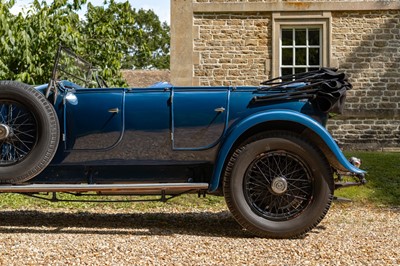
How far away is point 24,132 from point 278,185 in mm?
2252

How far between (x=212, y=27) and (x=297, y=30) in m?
1.96

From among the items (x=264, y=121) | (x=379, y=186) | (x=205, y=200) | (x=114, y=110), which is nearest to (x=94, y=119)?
(x=114, y=110)

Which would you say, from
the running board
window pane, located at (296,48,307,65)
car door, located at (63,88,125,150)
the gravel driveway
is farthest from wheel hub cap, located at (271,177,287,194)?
window pane, located at (296,48,307,65)

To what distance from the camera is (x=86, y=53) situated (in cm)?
1290

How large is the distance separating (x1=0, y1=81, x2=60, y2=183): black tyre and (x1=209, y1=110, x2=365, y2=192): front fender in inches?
55.7

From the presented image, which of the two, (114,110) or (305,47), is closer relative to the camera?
(114,110)

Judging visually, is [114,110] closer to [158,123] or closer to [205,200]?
[158,123]

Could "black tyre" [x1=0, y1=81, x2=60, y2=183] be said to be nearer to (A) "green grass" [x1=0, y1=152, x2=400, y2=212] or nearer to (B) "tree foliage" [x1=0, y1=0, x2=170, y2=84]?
(A) "green grass" [x1=0, y1=152, x2=400, y2=212]

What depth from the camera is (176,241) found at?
4.82m

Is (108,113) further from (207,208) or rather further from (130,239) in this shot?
(207,208)

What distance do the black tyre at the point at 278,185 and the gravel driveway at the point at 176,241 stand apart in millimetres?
163

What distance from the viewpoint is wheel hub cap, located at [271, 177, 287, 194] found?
201 inches

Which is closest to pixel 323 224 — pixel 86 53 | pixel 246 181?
pixel 246 181

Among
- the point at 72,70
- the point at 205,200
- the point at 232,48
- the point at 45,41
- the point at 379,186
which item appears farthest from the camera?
the point at 232,48
